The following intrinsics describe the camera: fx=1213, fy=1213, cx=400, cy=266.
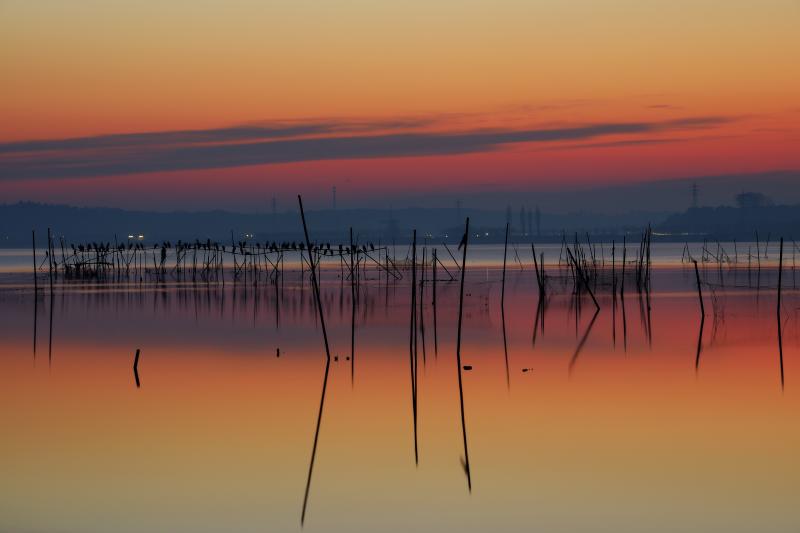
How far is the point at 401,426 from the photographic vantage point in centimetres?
1225

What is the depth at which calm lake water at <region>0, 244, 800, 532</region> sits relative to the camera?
351 inches

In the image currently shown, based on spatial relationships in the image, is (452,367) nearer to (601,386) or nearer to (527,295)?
(601,386)

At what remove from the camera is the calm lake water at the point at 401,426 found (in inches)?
351

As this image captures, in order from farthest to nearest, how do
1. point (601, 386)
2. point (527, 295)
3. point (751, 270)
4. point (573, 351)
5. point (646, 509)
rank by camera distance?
point (751, 270) → point (527, 295) → point (573, 351) → point (601, 386) → point (646, 509)

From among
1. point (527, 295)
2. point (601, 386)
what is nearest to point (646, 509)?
point (601, 386)

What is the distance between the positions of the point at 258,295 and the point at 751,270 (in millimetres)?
22563

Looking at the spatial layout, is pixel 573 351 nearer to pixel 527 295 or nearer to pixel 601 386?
pixel 601 386

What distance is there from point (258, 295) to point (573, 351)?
54.1ft

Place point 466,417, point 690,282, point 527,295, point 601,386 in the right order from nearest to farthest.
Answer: point 466,417
point 601,386
point 527,295
point 690,282

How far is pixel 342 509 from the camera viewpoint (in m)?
9.04

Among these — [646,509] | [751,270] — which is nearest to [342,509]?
[646,509]

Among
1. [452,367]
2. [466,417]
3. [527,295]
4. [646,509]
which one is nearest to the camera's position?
[646,509]

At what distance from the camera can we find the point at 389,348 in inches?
760

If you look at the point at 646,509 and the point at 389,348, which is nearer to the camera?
the point at 646,509
